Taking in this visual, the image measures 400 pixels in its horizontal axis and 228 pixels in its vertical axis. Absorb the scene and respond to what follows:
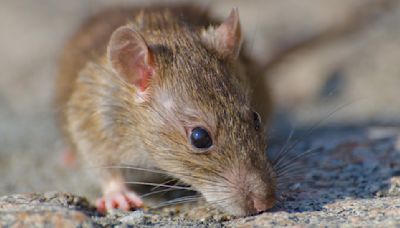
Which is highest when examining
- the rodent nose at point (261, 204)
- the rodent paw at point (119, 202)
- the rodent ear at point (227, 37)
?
the rodent ear at point (227, 37)

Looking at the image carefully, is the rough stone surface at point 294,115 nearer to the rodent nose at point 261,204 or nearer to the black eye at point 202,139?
the rodent nose at point 261,204

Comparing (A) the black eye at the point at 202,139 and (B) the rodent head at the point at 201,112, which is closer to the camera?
(B) the rodent head at the point at 201,112

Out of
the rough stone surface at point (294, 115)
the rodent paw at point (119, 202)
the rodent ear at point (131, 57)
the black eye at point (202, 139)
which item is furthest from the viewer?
the rodent paw at point (119, 202)

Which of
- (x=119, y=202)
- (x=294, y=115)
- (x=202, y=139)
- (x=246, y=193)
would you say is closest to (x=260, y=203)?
(x=246, y=193)

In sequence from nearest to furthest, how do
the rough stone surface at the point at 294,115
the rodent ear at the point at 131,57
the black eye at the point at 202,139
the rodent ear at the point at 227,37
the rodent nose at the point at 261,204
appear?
the rodent nose at the point at 261,204 → the rough stone surface at the point at 294,115 → the black eye at the point at 202,139 → the rodent ear at the point at 131,57 → the rodent ear at the point at 227,37

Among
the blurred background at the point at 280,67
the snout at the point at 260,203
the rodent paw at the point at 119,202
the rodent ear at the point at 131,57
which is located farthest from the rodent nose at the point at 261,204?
the blurred background at the point at 280,67

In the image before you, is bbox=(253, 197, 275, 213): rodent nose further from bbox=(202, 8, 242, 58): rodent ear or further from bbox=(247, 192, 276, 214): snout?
bbox=(202, 8, 242, 58): rodent ear

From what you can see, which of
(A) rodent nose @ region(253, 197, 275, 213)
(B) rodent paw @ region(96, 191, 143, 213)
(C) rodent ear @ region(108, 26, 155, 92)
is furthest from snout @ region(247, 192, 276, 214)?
(C) rodent ear @ region(108, 26, 155, 92)

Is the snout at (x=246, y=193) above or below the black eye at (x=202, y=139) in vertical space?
below

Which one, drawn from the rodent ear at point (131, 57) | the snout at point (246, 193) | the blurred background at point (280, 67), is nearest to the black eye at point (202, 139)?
the snout at point (246, 193)
